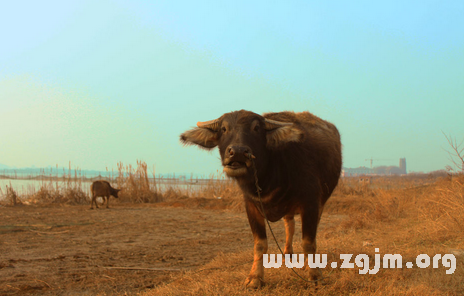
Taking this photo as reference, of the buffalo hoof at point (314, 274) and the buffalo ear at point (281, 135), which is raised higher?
the buffalo ear at point (281, 135)

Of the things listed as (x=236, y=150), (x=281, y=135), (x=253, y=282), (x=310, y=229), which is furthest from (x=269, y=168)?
(x=253, y=282)

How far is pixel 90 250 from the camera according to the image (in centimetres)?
670

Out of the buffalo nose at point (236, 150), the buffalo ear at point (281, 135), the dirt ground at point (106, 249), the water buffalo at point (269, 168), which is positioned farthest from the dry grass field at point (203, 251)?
the buffalo ear at point (281, 135)

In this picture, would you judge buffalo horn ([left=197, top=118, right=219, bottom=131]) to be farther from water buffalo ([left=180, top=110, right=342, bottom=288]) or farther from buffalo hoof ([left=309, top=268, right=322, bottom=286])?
buffalo hoof ([left=309, top=268, right=322, bottom=286])

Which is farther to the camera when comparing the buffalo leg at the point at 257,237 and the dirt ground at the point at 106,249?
the dirt ground at the point at 106,249

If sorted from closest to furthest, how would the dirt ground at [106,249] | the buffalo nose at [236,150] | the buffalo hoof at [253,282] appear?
the buffalo nose at [236,150], the buffalo hoof at [253,282], the dirt ground at [106,249]

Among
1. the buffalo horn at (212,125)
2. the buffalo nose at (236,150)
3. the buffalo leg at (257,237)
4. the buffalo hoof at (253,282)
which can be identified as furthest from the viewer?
the buffalo horn at (212,125)

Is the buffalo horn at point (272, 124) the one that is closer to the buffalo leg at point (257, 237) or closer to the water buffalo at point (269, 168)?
the water buffalo at point (269, 168)

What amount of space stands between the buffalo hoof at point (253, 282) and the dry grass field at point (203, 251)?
2.5 inches

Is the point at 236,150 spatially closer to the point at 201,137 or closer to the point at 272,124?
the point at 272,124

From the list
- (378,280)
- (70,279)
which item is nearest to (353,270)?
(378,280)

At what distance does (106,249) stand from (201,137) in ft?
13.1

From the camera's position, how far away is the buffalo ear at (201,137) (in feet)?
13.6

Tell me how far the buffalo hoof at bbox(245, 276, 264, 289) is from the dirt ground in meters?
1.44
